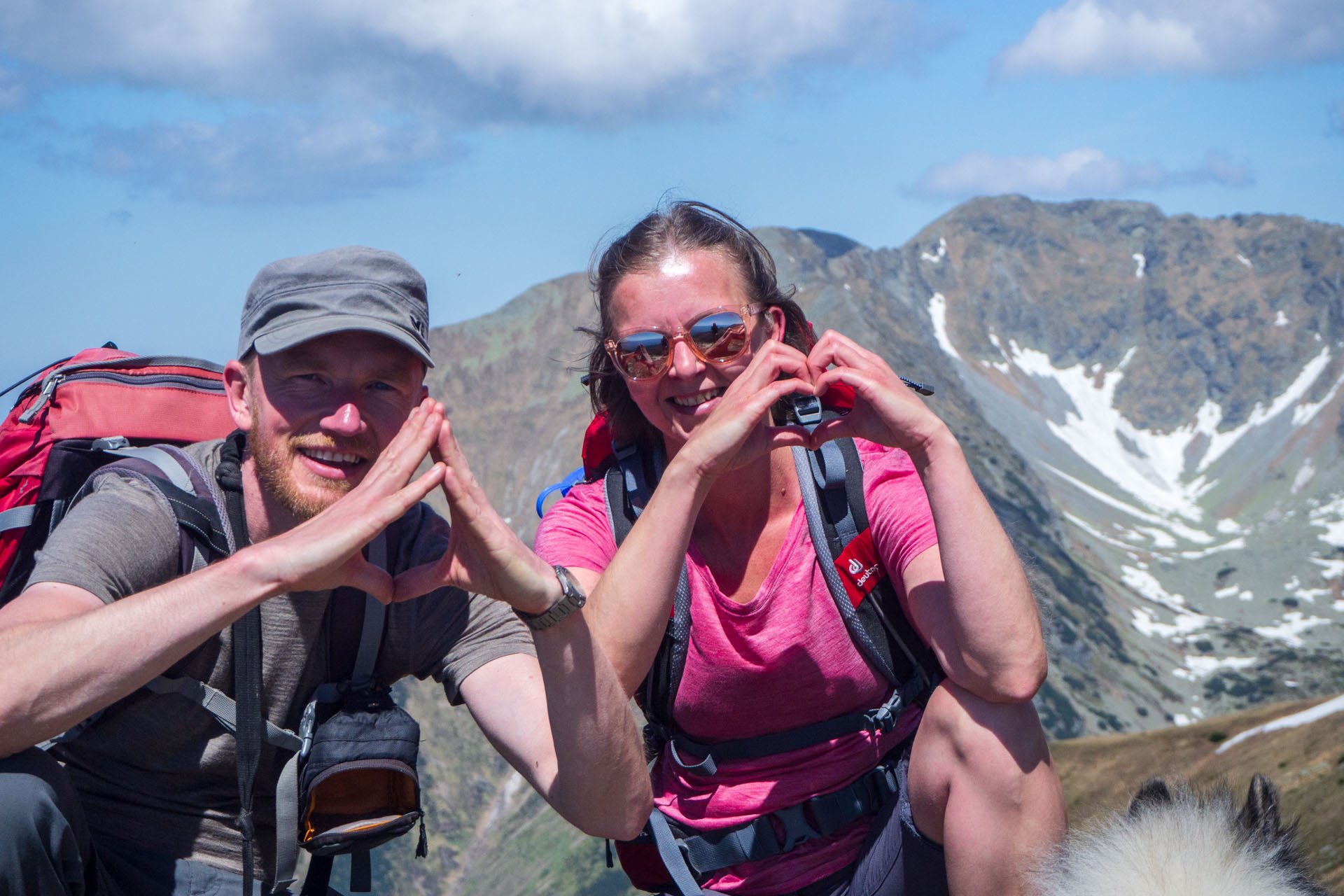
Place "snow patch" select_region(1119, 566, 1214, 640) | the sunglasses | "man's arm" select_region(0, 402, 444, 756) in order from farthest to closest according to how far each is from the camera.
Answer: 1. "snow patch" select_region(1119, 566, 1214, 640)
2. the sunglasses
3. "man's arm" select_region(0, 402, 444, 756)

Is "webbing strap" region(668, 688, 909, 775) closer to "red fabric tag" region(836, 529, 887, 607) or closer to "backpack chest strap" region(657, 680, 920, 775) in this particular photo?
"backpack chest strap" region(657, 680, 920, 775)

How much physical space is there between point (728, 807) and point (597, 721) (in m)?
1.00

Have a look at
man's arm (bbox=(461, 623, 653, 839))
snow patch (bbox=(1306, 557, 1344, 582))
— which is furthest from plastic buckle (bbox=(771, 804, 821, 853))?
snow patch (bbox=(1306, 557, 1344, 582))

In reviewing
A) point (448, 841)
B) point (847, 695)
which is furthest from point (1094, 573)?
point (847, 695)

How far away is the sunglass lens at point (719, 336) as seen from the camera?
188 inches

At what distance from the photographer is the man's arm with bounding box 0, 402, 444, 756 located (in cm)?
330

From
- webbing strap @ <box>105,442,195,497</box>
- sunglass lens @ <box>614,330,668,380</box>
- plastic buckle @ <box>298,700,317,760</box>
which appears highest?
sunglass lens @ <box>614,330,668,380</box>

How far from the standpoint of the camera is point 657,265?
4965 mm

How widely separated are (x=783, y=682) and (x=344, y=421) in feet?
6.40

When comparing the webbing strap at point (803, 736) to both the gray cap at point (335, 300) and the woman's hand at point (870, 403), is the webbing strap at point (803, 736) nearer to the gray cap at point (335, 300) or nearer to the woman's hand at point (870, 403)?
the woman's hand at point (870, 403)

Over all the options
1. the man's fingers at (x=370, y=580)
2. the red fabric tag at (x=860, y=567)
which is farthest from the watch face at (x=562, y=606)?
the red fabric tag at (x=860, y=567)

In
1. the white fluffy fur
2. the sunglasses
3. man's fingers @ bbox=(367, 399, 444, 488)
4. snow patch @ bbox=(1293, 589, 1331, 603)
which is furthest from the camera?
snow patch @ bbox=(1293, 589, 1331, 603)

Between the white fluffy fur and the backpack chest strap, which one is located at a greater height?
the backpack chest strap

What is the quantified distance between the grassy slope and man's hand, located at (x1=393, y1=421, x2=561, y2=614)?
2.29m
